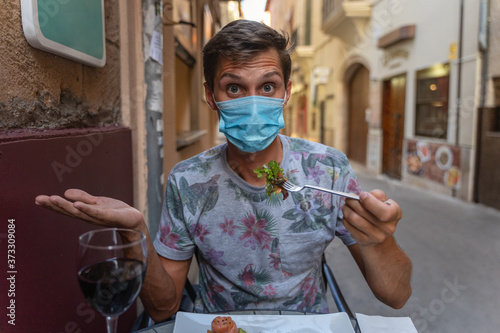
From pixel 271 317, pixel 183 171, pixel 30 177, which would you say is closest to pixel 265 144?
pixel 183 171

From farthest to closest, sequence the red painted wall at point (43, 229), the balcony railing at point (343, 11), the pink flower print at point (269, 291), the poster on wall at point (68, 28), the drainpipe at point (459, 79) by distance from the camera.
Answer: the balcony railing at point (343, 11) < the drainpipe at point (459, 79) < the pink flower print at point (269, 291) < the poster on wall at point (68, 28) < the red painted wall at point (43, 229)

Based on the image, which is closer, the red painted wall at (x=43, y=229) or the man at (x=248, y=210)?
the red painted wall at (x=43, y=229)

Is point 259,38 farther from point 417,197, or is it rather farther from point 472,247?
point 417,197

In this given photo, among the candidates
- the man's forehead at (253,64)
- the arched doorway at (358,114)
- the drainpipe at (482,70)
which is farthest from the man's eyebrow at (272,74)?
the arched doorway at (358,114)

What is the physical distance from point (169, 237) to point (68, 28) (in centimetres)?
85

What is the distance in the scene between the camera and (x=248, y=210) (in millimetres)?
1511

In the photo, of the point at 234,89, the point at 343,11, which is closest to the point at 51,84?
the point at 234,89

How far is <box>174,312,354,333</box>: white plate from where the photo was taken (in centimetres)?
112

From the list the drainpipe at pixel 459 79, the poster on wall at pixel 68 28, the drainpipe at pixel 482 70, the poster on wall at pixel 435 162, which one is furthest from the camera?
the poster on wall at pixel 435 162

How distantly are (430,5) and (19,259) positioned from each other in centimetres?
867

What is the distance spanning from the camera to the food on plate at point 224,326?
42.8 inches

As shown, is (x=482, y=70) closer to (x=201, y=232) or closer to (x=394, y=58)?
(x=394, y=58)

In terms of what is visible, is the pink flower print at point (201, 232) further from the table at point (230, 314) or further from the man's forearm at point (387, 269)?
the man's forearm at point (387, 269)

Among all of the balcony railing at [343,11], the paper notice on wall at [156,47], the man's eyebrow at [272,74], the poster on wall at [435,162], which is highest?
the balcony railing at [343,11]
